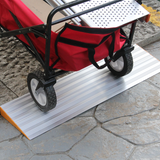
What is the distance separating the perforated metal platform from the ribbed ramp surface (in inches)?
30.9

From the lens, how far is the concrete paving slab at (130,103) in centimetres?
209

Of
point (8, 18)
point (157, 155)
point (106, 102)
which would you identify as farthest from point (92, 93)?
point (8, 18)

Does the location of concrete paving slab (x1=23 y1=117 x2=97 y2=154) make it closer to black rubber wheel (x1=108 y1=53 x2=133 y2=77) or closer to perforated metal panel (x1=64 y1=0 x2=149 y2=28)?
black rubber wheel (x1=108 y1=53 x2=133 y2=77)

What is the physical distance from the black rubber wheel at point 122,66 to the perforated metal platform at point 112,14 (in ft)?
1.63

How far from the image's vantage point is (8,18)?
1.88m

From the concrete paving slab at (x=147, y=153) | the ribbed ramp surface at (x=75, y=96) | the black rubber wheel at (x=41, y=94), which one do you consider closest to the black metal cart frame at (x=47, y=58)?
the black rubber wheel at (x=41, y=94)

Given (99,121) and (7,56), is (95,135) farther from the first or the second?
(7,56)

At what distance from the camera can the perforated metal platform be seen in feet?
5.47

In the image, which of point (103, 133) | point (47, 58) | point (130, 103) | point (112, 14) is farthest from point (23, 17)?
point (130, 103)

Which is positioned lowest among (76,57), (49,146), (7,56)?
(49,146)

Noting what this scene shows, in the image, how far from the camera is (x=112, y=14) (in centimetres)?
172

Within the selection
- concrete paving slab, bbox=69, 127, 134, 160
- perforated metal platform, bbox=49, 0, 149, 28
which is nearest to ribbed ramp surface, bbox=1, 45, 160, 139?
concrete paving slab, bbox=69, 127, 134, 160

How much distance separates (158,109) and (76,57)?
0.96 metres

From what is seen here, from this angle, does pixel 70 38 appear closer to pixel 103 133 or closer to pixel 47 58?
pixel 47 58
